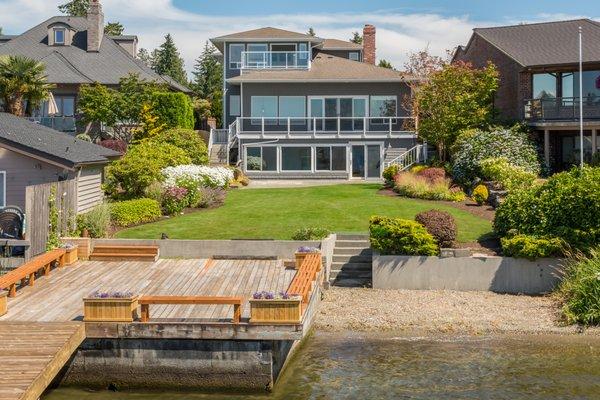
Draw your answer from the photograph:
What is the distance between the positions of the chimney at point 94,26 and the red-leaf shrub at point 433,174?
80.4 feet

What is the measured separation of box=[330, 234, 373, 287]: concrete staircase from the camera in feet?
70.0

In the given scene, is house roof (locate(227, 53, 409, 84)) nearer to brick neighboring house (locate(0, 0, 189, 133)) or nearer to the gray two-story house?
the gray two-story house

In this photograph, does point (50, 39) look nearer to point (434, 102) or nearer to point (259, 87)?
point (259, 87)

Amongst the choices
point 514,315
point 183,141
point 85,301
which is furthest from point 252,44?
point 85,301

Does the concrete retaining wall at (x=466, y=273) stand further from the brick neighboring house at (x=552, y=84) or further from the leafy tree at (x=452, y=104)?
the leafy tree at (x=452, y=104)

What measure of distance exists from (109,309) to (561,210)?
13.3m

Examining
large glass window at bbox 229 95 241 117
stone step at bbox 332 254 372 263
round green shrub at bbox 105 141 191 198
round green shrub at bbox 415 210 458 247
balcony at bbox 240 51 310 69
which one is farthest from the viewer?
large glass window at bbox 229 95 241 117

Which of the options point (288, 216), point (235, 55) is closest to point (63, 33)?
point (235, 55)

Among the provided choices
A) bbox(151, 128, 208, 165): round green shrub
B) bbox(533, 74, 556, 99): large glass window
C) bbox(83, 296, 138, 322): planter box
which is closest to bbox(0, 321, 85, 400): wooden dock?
bbox(83, 296, 138, 322): planter box

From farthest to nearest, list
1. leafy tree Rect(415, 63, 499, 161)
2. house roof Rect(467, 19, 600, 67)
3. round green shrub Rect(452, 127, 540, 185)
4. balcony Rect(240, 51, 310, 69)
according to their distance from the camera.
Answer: balcony Rect(240, 51, 310, 69) < house roof Rect(467, 19, 600, 67) < leafy tree Rect(415, 63, 499, 161) < round green shrub Rect(452, 127, 540, 185)

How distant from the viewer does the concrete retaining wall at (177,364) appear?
1334 cm

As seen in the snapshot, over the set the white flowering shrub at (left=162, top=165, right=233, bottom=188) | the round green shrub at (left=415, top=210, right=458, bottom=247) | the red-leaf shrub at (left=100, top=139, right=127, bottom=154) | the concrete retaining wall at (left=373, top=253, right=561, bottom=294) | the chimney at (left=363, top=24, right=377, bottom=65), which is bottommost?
the concrete retaining wall at (left=373, top=253, right=561, bottom=294)

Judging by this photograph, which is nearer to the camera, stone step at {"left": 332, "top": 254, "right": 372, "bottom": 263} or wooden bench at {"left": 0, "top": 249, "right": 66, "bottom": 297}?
wooden bench at {"left": 0, "top": 249, "right": 66, "bottom": 297}

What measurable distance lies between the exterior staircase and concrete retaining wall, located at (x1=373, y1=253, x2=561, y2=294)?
20.3ft
